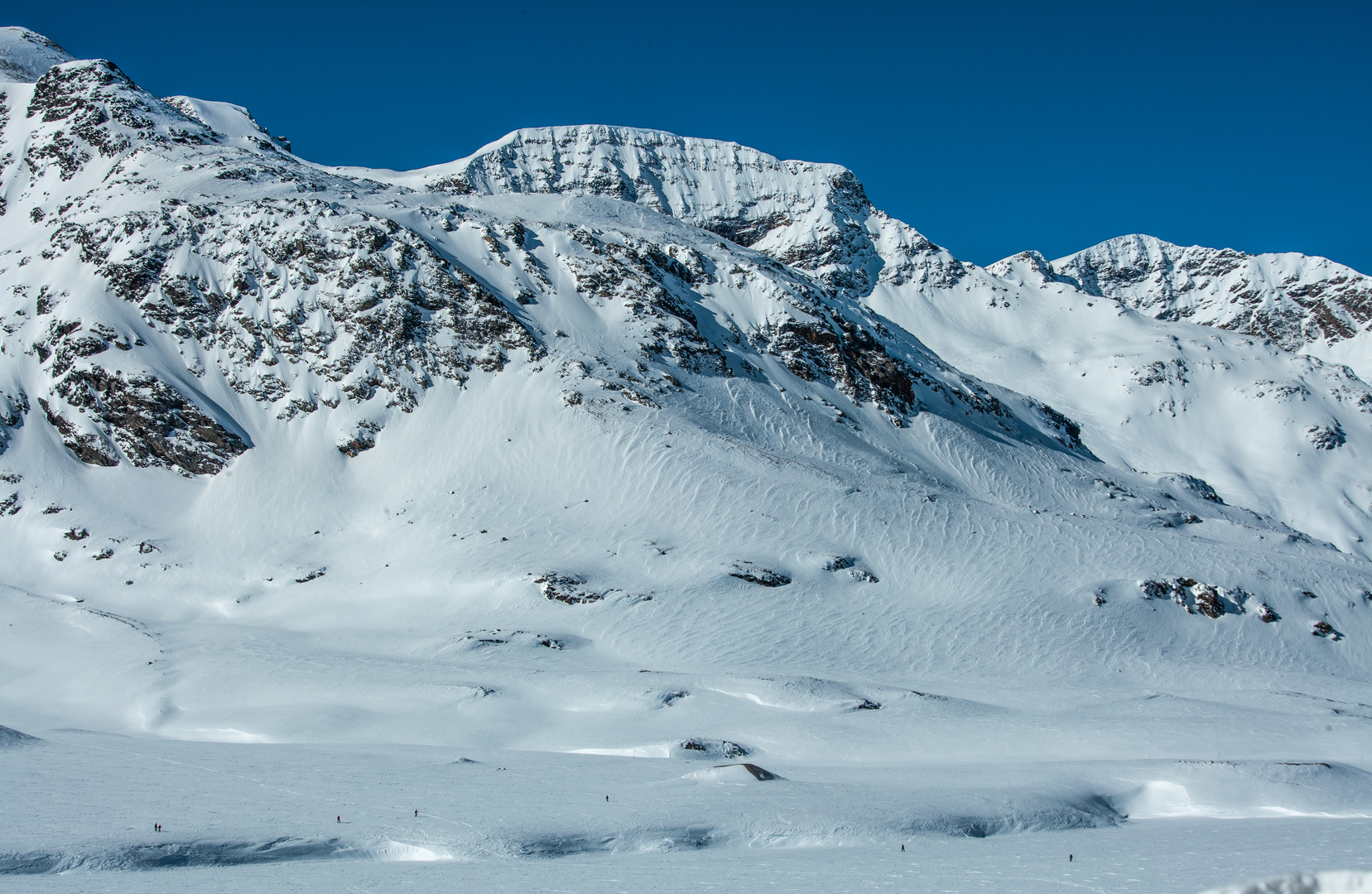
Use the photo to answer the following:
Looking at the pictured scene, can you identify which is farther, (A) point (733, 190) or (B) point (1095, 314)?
(A) point (733, 190)

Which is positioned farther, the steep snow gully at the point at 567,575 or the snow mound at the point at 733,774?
the snow mound at the point at 733,774

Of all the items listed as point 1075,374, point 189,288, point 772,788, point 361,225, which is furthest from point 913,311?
point 772,788

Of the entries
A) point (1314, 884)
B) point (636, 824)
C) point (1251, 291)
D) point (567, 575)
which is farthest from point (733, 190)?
point (1314, 884)

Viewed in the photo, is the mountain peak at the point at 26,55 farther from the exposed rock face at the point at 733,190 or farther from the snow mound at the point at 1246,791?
the snow mound at the point at 1246,791

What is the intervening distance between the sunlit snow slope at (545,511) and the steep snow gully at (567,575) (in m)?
0.28

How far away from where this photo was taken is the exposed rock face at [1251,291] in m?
160

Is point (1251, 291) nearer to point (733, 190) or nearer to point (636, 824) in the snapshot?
point (733, 190)

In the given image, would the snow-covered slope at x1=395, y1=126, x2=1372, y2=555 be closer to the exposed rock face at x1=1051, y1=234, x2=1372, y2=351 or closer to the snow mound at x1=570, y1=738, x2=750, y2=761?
the exposed rock face at x1=1051, y1=234, x2=1372, y2=351

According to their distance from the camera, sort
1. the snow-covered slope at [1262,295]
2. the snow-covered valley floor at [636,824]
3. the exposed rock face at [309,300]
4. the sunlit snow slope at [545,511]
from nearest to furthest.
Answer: the snow-covered valley floor at [636,824] → the sunlit snow slope at [545,511] → the exposed rock face at [309,300] → the snow-covered slope at [1262,295]

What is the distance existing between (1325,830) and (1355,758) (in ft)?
44.6

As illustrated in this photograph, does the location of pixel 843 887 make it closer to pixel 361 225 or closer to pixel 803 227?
pixel 361 225

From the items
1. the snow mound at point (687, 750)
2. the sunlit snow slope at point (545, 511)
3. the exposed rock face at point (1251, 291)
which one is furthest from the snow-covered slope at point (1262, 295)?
the snow mound at point (687, 750)

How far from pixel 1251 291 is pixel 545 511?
170 meters

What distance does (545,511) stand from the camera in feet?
169
